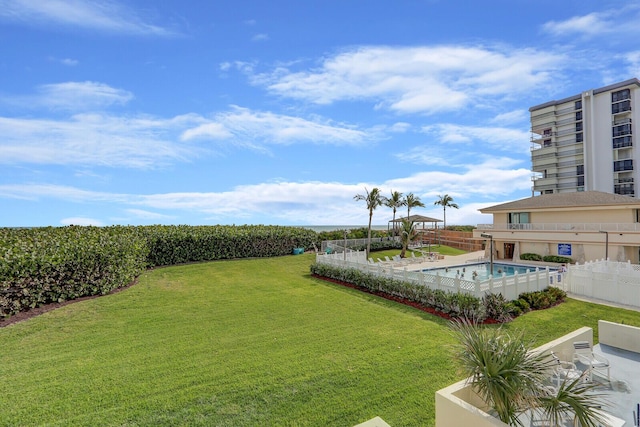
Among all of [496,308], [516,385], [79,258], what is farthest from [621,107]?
[79,258]

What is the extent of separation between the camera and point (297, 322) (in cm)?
1051

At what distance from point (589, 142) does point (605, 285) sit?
44747mm

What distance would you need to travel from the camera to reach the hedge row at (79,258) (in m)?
10.5

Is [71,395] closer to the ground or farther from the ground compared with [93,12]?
closer to the ground

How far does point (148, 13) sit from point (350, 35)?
7314mm

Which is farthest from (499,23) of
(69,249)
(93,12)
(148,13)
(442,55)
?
(69,249)

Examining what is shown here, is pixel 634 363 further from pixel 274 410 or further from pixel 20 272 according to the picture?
pixel 20 272

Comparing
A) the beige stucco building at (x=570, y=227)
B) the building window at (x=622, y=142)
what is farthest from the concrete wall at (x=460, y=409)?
the building window at (x=622, y=142)

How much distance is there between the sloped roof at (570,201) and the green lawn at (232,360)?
14136 mm

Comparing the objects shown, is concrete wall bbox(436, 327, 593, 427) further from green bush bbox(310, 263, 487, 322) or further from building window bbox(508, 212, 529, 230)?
building window bbox(508, 212, 529, 230)

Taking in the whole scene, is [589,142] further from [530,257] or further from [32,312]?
[32,312]

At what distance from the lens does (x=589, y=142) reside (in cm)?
4644

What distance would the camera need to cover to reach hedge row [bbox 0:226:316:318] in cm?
1046

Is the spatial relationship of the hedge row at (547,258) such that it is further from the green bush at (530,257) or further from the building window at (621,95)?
the building window at (621,95)
